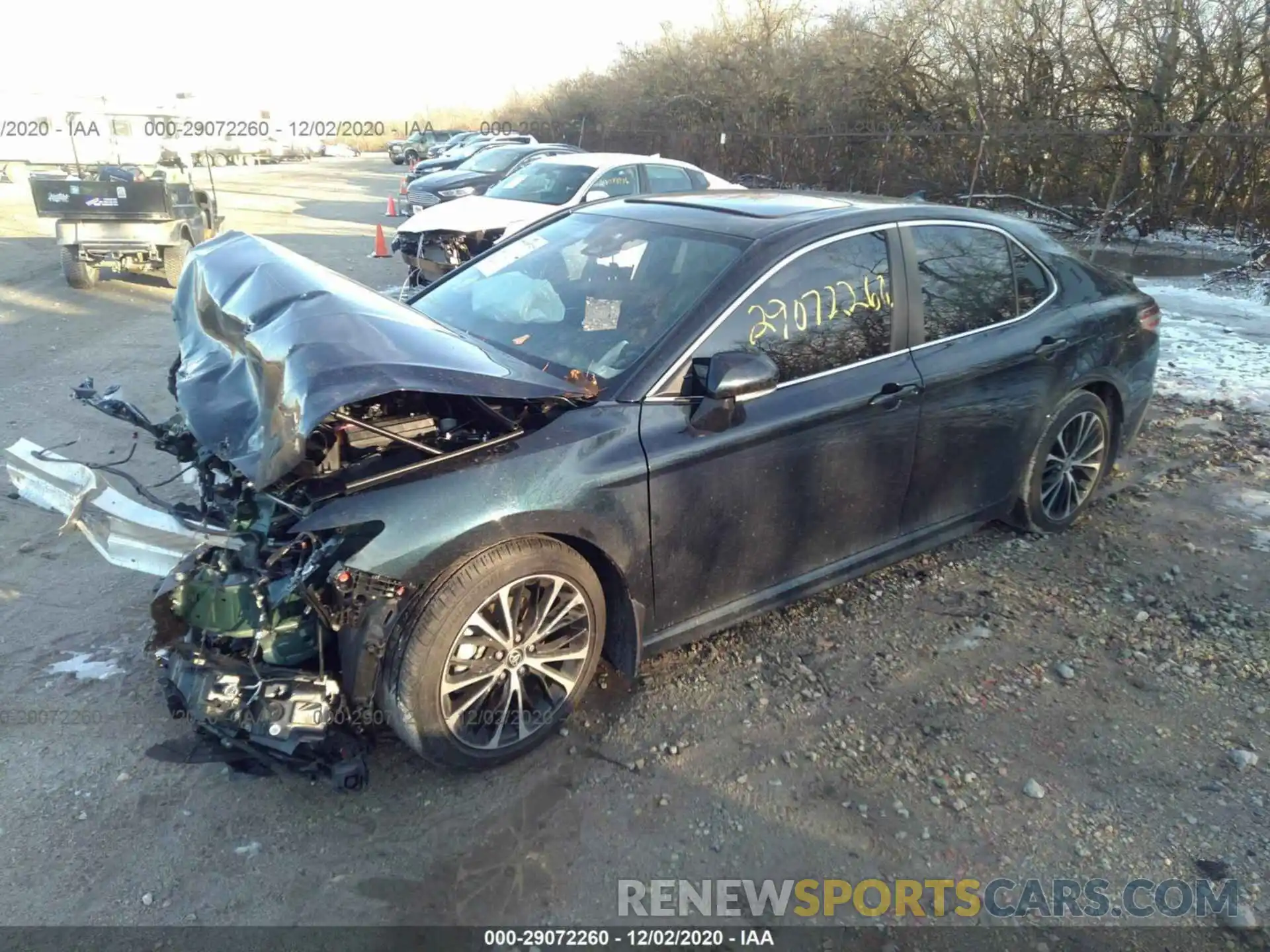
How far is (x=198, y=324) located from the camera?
11.5 ft

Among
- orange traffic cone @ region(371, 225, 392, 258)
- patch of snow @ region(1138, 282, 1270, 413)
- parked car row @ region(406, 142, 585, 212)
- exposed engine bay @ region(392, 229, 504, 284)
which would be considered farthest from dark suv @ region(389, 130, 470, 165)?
patch of snow @ region(1138, 282, 1270, 413)

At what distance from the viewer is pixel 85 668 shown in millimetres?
3314

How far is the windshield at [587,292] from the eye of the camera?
326 cm

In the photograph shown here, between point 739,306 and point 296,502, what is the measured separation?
1.71m

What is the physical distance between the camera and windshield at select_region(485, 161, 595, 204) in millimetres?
11078

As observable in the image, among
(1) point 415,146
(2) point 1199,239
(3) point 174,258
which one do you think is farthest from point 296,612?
(1) point 415,146

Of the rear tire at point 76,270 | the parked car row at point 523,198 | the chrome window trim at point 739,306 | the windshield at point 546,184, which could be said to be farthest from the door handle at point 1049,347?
the rear tire at point 76,270

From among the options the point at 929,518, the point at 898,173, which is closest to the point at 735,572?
the point at 929,518

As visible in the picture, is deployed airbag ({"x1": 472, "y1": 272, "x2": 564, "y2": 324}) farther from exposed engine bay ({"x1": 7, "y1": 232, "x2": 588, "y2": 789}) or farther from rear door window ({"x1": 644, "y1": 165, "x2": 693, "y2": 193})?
rear door window ({"x1": 644, "y1": 165, "x2": 693, "y2": 193})

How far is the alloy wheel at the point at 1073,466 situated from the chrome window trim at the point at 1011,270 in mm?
648

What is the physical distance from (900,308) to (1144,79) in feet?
43.9

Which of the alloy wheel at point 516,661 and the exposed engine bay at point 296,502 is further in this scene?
the alloy wheel at point 516,661

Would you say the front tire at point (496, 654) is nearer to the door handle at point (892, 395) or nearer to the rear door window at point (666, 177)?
the door handle at point (892, 395)

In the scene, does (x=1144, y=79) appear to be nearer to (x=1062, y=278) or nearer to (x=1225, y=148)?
(x=1225, y=148)
